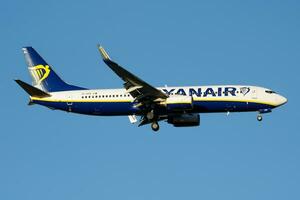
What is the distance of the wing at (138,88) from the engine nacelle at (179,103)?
885 mm

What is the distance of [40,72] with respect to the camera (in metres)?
78.9

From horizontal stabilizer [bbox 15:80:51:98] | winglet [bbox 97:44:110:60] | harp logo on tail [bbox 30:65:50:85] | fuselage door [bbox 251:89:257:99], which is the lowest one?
fuselage door [bbox 251:89:257:99]

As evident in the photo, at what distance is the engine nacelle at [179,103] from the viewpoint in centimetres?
6938

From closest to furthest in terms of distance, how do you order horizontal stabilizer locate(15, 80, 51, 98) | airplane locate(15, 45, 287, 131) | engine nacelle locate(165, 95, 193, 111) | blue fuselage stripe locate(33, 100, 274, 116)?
1. engine nacelle locate(165, 95, 193, 111)
2. airplane locate(15, 45, 287, 131)
3. blue fuselage stripe locate(33, 100, 274, 116)
4. horizontal stabilizer locate(15, 80, 51, 98)

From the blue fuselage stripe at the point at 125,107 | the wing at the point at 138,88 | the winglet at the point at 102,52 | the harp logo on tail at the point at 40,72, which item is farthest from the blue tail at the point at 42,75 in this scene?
the winglet at the point at 102,52

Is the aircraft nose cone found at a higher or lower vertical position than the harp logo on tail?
lower

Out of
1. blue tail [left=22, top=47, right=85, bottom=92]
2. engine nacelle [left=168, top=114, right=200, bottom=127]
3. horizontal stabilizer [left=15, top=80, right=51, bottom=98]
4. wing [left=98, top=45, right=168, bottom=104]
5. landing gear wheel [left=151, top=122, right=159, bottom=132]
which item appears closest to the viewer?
wing [left=98, top=45, right=168, bottom=104]

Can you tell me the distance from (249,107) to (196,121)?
6.81m

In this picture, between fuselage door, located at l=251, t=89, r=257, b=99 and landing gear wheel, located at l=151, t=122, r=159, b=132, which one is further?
landing gear wheel, located at l=151, t=122, r=159, b=132

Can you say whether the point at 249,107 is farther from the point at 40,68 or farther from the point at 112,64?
the point at 40,68

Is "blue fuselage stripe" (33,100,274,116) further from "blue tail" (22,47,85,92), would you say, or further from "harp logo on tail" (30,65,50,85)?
"harp logo on tail" (30,65,50,85)

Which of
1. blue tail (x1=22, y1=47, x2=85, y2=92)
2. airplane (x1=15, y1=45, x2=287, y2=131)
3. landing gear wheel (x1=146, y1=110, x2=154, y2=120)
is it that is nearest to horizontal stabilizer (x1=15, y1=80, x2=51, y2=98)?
airplane (x1=15, y1=45, x2=287, y2=131)

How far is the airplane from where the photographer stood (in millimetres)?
70250

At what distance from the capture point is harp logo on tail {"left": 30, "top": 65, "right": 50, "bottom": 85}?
78.4m
